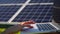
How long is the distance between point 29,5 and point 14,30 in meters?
2.61

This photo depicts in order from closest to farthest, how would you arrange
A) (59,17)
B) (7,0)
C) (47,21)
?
(59,17)
(47,21)
(7,0)

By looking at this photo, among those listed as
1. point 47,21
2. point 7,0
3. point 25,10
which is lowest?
point 47,21

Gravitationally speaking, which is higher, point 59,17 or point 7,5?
point 7,5

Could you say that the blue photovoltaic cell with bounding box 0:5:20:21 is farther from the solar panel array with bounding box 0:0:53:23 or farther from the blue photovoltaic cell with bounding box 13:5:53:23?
the blue photovoltaic cell with bounding box 13:5:53:23

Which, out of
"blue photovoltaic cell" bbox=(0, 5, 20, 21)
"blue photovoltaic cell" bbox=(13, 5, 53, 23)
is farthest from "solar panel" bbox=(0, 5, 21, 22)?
"blue photovoltaic cell" bbox=(13, 5, 53, 23)

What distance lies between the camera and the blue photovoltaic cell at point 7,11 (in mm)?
4991

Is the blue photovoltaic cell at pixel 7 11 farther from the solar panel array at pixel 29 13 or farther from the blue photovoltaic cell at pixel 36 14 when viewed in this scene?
the blue photovoltaic cell at pixel 36 14

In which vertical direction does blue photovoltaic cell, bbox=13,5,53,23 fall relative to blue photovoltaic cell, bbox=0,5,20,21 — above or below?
below

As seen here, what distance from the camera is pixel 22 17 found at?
4879mm

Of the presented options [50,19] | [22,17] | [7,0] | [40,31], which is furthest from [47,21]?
[7,0]

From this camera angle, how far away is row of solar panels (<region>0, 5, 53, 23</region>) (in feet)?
15.7

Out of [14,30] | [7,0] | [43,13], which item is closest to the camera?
[14,30]

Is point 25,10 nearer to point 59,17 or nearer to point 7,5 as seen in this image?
point 7,5

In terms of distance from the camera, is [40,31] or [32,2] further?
[32,2]
